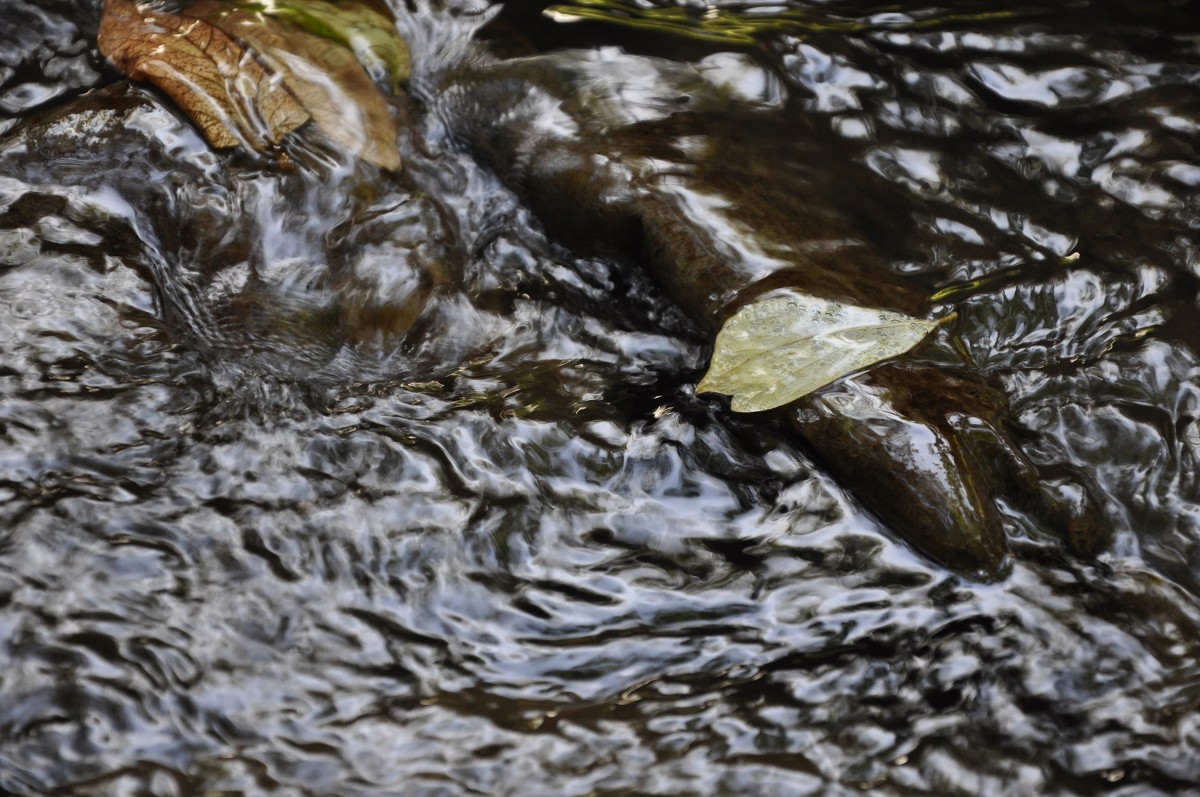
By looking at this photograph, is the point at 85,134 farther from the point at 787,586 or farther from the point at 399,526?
the point at 787,586

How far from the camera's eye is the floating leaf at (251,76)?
3.20 meters

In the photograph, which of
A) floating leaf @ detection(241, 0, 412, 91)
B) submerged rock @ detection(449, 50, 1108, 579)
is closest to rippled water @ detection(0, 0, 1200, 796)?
submerged rock @ detection(449, 50, 1108, 579)

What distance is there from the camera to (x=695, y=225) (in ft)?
9.45

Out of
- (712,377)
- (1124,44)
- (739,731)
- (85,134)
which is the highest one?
(1124,44)

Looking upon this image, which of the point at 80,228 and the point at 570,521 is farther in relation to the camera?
the point at 80,228

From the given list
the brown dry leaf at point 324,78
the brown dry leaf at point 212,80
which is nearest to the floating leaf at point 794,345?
the brown dry leaf at point 324,78

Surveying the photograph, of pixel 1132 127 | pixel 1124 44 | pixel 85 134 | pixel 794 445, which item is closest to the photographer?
pixel 794 445

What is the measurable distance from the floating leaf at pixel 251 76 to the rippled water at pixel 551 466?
95mm

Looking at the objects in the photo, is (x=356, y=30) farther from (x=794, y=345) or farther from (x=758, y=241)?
(x=794, y=345)

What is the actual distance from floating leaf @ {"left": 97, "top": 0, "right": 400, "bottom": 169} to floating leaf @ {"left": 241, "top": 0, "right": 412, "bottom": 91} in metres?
0.05

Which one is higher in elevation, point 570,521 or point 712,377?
point 712,377

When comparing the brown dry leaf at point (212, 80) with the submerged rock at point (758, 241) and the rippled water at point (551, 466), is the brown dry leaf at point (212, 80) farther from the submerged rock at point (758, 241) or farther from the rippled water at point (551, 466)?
the submerged rock at point (758, 241)

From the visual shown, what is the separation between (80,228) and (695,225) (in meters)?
1.79

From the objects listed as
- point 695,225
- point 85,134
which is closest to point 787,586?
point 695,225
